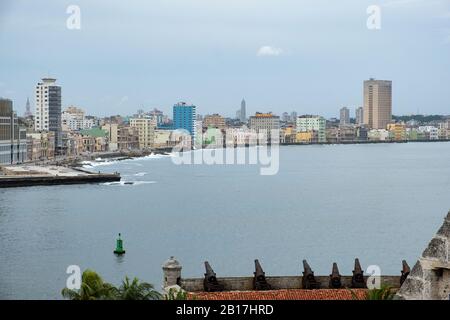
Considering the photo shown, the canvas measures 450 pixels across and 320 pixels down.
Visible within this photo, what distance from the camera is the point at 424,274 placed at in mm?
1889

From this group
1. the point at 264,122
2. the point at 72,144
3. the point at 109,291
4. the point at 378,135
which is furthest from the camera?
the point at 378,135

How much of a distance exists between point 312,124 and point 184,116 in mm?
10812

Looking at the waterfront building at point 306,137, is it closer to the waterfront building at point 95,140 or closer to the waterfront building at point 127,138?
the waterfront building at point 127,138

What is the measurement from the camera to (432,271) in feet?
6.21

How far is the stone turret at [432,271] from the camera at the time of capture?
1874 mm

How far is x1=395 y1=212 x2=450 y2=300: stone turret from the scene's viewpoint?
1.87 meters

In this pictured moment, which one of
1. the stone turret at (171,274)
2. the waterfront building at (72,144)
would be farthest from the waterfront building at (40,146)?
the stone turret at (171,274)

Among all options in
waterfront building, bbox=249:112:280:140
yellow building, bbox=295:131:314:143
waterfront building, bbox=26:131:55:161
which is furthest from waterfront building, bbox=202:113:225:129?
waterfront building, bbox=26:131:55:161

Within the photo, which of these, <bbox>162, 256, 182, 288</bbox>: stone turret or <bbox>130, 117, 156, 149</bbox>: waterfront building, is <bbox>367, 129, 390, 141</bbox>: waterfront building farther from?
<bbox>162, 256, 182, 288</bbox>: stone turret

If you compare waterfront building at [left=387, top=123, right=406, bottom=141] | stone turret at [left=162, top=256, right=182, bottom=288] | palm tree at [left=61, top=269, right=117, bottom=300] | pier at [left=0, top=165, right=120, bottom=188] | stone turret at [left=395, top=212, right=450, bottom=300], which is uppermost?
waterfront building at [left=387, top=123, right=406, bottom=141]

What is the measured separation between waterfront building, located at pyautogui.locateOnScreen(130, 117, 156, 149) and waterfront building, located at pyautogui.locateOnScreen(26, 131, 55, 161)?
14.6m

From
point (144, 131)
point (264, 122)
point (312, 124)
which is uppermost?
point (264, 122)

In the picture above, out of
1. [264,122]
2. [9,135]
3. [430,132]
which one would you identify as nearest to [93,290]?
[9,135]

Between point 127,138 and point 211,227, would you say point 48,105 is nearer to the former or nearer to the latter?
point 127,138
